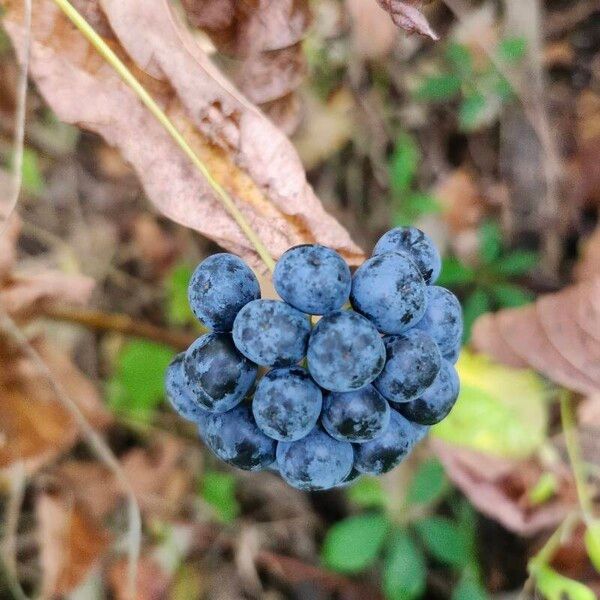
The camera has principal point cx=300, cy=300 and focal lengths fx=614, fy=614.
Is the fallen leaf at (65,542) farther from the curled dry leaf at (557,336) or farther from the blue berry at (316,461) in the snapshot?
the curled dry leaf at (557,336)

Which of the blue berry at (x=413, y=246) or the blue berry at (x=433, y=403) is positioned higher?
the blue berry at (x=413, y=246)

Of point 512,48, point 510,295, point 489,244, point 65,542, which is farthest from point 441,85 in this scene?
point 65,542

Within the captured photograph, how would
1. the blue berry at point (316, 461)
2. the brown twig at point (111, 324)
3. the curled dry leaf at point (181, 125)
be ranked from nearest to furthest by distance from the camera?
the blue berry at point (316, 461) → the curled dry leaf at point (181, 125) → the brown twig at point (111, 324)

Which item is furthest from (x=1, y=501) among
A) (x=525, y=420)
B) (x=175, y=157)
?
(x=525, y=420)

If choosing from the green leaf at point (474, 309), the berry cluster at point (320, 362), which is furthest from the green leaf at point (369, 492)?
the berry cluster at point (320, 362)

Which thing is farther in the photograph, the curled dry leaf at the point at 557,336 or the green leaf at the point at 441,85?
the green leaf at the point at 441,85

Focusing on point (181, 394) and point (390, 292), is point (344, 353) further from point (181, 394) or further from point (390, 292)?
point (181, 394)

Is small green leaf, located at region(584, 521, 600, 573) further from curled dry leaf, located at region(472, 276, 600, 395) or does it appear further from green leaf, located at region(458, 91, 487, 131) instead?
green leaf, located at region(458, 91, 487, 131)

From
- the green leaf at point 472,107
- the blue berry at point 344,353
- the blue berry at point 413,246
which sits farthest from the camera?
the green leaf at point 472,107
